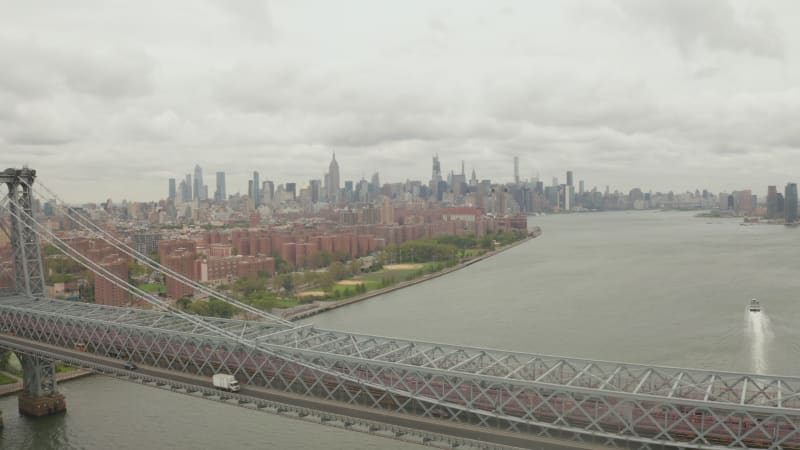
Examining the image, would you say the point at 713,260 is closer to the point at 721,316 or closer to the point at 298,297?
the point at 721,316

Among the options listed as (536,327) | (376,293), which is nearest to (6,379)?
(536,327)

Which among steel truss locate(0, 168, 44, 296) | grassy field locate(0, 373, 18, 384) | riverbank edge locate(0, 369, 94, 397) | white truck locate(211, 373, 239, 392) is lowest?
riverbank edge locate(0, 369, 94, 397)

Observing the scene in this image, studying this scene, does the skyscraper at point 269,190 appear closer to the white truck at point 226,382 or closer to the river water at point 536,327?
the river water at point 536,327

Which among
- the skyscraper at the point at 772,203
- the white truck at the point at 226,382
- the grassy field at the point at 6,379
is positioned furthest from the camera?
the skyscraper at the point at 772,203

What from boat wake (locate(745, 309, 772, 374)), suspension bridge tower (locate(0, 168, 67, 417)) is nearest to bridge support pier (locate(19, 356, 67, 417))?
suspension bridge tower (locate(0, 168, 67, 417))

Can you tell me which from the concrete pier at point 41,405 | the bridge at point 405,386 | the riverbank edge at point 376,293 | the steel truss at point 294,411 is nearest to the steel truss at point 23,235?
the bridge at point 405,386

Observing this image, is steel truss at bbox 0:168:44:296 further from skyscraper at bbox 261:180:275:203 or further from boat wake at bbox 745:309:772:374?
skyscraper at bbox 261:180:275:203
